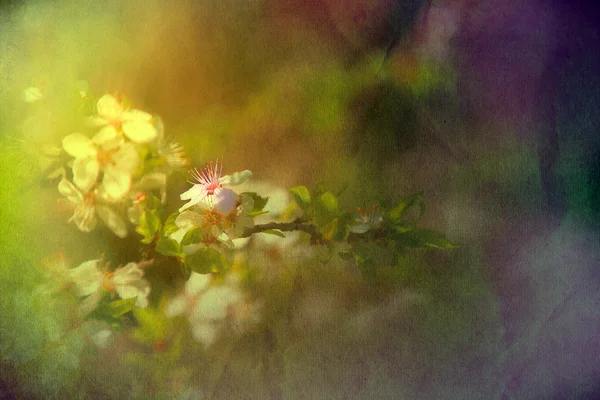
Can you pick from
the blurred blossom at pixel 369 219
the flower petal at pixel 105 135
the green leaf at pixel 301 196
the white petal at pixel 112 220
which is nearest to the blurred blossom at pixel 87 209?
the white petal at pixel 112 220

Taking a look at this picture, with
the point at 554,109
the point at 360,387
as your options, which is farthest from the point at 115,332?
the point at 554,109

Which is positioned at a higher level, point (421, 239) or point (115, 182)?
point (115, 182)

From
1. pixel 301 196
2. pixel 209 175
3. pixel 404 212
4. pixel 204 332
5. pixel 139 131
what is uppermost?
pixel 139 131

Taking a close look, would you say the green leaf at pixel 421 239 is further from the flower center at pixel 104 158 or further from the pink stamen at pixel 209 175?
the flower center at pixel 104 158

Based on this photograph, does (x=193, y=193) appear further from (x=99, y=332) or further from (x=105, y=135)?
(x=99, y=332)

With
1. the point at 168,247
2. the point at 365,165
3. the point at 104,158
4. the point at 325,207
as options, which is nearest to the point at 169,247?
the point at 168,247

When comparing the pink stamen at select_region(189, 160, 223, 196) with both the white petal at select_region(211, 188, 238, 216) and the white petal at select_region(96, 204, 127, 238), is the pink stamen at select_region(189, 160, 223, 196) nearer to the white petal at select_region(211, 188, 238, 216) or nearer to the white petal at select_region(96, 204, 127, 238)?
the white petal at select_region(211, 188, 238, 216)

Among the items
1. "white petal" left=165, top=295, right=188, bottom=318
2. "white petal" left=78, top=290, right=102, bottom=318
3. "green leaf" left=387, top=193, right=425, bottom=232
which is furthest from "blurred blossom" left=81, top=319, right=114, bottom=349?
"green leaf" left=387, top=193, right=425, bottom=232
